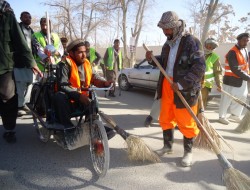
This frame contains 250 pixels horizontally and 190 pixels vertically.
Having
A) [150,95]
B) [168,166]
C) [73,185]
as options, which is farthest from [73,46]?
[150,95]

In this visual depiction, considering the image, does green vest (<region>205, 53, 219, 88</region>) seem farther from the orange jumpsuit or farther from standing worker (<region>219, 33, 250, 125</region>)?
the orange jumpsuit

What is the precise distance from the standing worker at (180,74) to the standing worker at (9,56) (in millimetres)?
1915

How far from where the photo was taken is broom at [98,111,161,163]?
10.5 ft

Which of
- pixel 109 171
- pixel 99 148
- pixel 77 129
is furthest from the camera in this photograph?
pixel 77 129

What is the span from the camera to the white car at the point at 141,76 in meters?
8.50

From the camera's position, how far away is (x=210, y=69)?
506 centimetres

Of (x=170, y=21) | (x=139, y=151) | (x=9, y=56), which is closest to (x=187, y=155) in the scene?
(x=139, y=151)

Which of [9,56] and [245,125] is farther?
[245,125]

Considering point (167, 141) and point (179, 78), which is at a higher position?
point (179, 78)

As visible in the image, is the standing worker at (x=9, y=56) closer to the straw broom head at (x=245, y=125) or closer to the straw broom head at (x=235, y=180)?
the straw broom head at (x=235, y=180)

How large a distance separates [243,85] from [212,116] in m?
1.21

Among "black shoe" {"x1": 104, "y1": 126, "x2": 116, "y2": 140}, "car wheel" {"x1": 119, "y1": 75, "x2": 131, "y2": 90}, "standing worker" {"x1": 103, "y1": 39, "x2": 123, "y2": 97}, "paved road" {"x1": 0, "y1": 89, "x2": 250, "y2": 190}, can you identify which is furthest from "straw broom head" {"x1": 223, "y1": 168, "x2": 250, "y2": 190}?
"car wheel" {"x1": 119, "y1": 75, "x2": 131, "y2": 90}

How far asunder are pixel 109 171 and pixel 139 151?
46 centimetres

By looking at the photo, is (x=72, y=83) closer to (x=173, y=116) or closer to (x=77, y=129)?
(x=77, y=129)
